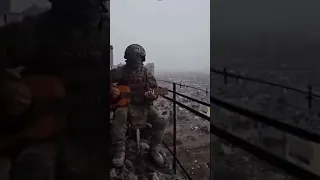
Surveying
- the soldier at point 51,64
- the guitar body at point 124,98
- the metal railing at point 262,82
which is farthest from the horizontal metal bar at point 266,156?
the soldier at point 51,64

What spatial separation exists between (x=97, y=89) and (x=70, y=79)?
0.29ft

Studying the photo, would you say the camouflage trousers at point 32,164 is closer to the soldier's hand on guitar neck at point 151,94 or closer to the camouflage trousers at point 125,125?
the camouflage trousers at point 125,125

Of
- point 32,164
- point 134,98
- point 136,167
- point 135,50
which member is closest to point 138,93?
point 134,98

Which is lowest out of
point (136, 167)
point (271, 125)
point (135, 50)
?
point (136, 167)

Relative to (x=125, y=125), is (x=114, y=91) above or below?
above

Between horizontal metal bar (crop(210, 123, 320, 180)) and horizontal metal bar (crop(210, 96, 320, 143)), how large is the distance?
0.08 metres

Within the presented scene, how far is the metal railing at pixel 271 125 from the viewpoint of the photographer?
1.08 meters

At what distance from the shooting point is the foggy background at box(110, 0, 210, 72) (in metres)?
1.01

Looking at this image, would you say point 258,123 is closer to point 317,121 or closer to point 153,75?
point 317,121

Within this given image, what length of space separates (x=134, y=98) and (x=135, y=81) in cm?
5

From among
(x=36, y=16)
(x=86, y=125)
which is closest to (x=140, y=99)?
(x=86, y=125)

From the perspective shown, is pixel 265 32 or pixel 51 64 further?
pixel 265 32

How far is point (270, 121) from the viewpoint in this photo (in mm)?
1110

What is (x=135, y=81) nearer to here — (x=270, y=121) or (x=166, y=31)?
(x=166, y=31)
